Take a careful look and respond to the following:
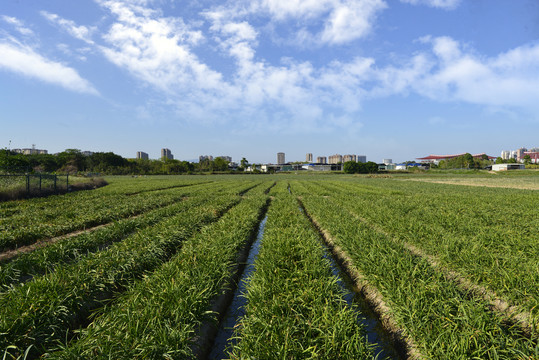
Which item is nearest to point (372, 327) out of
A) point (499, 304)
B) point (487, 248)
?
point (499, 304)

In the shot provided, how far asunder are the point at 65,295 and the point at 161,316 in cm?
213

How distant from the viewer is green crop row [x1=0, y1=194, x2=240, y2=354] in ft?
11.7

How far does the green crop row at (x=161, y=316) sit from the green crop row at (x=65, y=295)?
1.35 ft

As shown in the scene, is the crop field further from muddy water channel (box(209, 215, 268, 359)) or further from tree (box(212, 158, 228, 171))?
tree (box(212, 158, 228, 171))

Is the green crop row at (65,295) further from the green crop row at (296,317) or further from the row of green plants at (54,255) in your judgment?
the green crop row at (296,317)

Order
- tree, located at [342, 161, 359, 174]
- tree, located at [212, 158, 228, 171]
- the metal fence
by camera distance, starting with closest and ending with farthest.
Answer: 1. the metal fence
2. tree, located at [342, 161, 359, 174]
3. tree, located at [212, 158, 228, 171]

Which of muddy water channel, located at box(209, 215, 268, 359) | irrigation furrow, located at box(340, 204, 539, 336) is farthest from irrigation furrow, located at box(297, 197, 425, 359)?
muddy water channel, located at box(209, 215, 268, 359)

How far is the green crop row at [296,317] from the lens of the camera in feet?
10.7

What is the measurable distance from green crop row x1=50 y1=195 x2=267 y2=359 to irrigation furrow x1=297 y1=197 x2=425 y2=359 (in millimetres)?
3130

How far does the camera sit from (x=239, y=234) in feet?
28.9

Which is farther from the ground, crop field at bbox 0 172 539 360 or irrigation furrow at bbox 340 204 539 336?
crop field at bbox 0 172 539 360

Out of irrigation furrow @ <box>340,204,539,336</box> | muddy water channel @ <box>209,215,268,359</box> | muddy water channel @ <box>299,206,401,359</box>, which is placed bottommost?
muddy water channel @ <box>209,215,268,359</box>

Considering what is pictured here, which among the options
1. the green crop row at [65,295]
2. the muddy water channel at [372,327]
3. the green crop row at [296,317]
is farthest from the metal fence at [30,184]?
the muddy water channel at [372,327]

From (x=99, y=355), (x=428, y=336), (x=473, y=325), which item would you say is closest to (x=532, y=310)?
(x=473, y=325)
